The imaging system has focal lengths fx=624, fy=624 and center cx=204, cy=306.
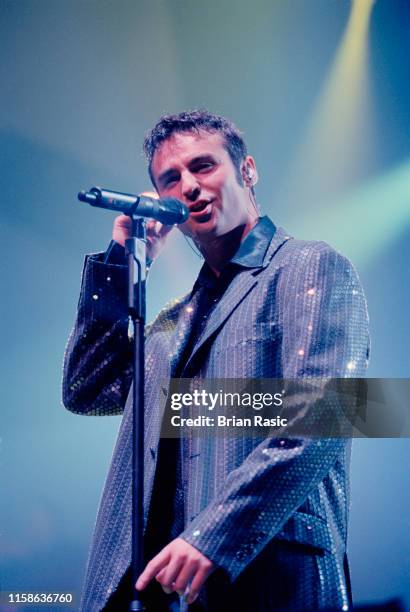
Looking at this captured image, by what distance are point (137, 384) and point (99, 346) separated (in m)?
0.49

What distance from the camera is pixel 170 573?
0.84m

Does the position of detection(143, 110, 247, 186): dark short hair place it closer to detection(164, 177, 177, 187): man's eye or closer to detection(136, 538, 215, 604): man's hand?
detection(164, 177, 177, 187): man's eye

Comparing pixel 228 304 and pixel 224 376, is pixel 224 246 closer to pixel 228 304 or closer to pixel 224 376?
pixel 228 304

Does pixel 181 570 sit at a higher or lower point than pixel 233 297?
lower

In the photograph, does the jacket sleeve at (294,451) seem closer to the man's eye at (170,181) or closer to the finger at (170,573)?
the finger at (170,573)

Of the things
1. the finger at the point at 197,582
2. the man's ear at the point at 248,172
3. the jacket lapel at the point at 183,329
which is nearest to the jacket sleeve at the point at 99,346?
the jacket lapel at the point at 183,329

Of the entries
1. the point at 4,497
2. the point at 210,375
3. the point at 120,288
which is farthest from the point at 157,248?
the point at 4,497

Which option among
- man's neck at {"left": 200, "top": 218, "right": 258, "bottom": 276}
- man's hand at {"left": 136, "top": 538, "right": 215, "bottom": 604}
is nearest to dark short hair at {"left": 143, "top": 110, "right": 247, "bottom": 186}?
man's neck at {"left": 200, "top": 218, "right": 258, "bottom": 276}

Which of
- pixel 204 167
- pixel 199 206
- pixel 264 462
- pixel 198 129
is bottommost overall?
pixel 264 462

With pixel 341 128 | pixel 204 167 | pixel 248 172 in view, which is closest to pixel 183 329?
pixel 204 167

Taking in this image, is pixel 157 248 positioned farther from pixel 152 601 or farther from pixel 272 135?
pixel 272 135

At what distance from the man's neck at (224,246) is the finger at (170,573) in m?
0.77

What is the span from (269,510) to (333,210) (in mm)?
1526

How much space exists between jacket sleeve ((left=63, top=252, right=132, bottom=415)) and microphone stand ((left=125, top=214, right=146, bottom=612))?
359mm
